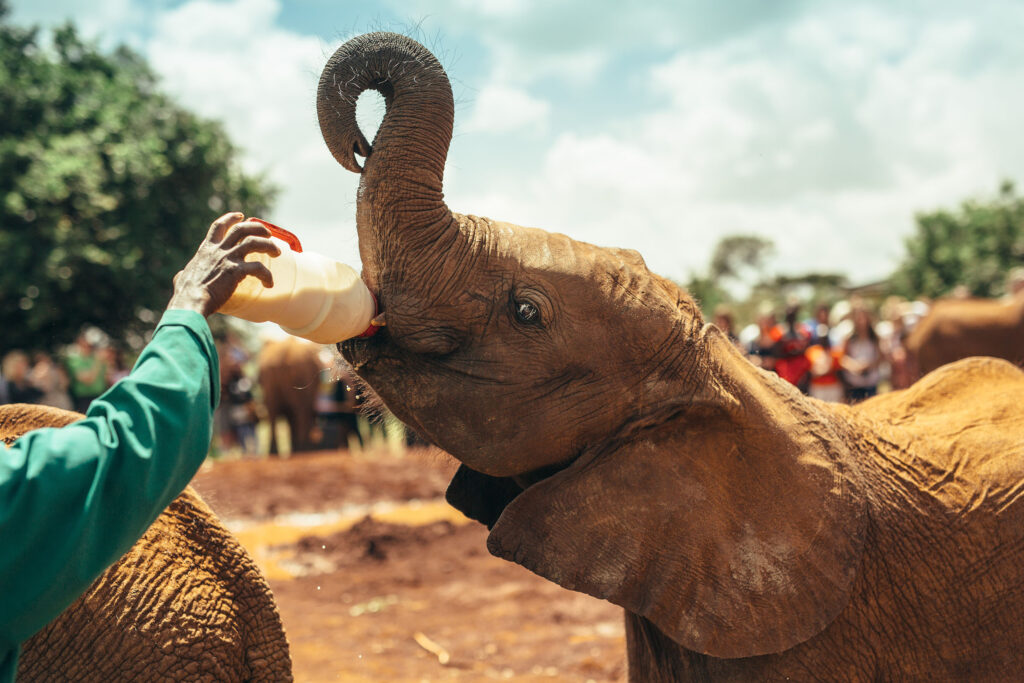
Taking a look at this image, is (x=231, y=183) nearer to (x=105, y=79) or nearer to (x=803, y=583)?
(x=105, y=79)

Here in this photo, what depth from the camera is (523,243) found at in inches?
111

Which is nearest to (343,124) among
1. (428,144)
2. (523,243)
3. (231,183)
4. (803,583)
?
(428,144)

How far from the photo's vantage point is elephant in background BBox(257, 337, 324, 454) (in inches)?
833

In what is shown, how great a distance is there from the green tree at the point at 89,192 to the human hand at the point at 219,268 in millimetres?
19147

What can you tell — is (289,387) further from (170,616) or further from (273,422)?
(170,616)

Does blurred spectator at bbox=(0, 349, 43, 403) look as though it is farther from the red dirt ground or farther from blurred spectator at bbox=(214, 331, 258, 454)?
blurred spectator at bbox=(214, 331, 258, 454)

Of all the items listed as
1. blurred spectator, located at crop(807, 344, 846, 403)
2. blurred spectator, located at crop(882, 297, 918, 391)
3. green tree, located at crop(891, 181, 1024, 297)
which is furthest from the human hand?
green tree, located at crop(891, 181, 1024, 297)

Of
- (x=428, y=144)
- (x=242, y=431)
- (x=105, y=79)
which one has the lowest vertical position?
(x=242, y=431)

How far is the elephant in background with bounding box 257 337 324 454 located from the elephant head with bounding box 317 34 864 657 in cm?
1868

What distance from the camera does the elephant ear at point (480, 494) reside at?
3176 millimetres

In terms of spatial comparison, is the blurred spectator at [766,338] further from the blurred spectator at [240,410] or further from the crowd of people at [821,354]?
the blurred spectator at [240,410]

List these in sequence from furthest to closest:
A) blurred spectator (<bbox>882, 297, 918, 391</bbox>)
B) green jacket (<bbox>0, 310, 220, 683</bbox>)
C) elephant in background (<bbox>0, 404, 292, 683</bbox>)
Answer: blurred spectator (<bbox>882, 297, 918, 391</bbox>) < elephant in background (<bbox>0, 404, 292, 683</bbox>) < green jacket (<bbox>0, 310, 220, 683</bbox>)

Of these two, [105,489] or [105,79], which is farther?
[105,79]

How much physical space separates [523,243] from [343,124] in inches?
25.0
